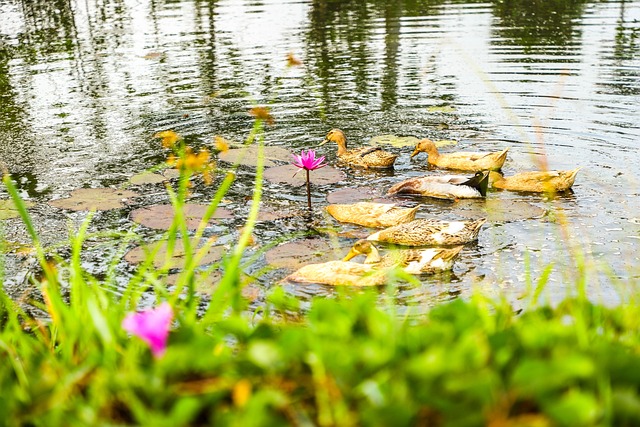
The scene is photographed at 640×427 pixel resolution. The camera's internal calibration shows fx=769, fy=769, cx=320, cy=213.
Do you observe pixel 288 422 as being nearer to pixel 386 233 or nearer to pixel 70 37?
pixel 386 233

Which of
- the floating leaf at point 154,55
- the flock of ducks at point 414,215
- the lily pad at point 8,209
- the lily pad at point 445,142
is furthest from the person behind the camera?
the floating leaf at point 154,55

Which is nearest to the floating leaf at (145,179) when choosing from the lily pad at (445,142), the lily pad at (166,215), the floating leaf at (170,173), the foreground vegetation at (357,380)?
the floating leaf at (170,173)

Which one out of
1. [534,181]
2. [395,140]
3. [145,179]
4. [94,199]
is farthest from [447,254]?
[395,140]

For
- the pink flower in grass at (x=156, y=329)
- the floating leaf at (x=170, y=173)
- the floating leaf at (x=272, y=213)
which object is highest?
the pink flower in grass at (x=156, y=329)

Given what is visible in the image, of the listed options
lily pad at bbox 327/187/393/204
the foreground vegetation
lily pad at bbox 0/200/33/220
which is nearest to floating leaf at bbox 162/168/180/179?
lily pad at bbox 0/200/33/220

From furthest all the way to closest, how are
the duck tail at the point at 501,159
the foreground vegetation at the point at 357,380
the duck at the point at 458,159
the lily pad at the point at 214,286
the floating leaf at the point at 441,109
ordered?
the floating leaf at the point at 441,109, the duck at the point at 458,159, the duck tail at the point at 501,159, the lily pad at the point at 214,286, the foreground vegetation at the point at 357,380

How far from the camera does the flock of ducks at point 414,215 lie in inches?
196

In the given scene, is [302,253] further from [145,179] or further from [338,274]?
[145,179]

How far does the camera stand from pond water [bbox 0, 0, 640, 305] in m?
5.61

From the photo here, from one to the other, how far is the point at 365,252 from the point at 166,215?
190 cm

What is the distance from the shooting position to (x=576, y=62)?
453 inches

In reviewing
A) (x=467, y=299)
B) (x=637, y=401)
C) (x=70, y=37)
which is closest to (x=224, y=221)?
(x=467, y=299)

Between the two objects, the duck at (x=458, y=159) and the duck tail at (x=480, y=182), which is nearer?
the duck tail at (x=480, y=182)

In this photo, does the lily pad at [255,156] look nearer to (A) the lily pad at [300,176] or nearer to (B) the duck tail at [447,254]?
(A) the lily pad at [300,176]
